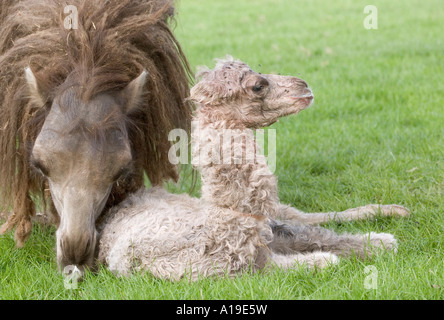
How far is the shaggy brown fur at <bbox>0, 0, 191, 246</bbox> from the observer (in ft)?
12.6

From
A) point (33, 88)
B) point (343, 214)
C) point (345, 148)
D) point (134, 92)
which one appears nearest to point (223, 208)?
point (134, 92)

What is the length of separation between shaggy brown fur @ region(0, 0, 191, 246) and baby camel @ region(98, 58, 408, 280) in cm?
58

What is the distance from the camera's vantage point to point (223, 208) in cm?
343

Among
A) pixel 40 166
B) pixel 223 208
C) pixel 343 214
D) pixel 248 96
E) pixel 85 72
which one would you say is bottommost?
pixel 343 214

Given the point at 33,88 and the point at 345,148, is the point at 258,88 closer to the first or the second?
the point at 33,88

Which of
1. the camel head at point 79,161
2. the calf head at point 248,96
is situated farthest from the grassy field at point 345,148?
the calf head at point 248,96

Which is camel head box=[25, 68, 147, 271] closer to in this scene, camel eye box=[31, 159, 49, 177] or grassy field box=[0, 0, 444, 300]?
camel eye box=[31, 159, 49, 177]

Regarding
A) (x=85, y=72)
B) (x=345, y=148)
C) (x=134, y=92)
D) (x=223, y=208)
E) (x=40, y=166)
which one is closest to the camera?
(x=223, y=208)

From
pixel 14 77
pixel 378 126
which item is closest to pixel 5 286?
pixel 14 77

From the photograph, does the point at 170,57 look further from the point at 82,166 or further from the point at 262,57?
the point at 262,57

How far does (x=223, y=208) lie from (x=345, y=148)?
3.12 m

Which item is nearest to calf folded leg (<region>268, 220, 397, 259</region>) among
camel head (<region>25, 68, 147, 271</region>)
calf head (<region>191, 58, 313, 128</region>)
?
calf head (<region>191, 58, 313, 128</region>)

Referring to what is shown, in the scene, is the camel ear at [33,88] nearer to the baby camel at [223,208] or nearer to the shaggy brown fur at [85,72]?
the shaggy brown fur at [85,72]
